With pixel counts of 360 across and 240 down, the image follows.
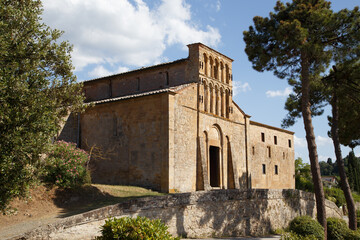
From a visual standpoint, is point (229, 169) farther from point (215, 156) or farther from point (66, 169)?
point (66, 169)

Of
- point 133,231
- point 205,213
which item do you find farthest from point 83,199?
point 133,231

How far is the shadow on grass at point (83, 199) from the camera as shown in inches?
581

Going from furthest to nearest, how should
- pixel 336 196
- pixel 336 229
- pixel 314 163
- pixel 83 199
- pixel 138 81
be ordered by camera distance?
pixel 336 196, pixel 138 81, pixel 314 163, pixel 336 229, pixel 83 199

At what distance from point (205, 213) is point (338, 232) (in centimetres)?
737

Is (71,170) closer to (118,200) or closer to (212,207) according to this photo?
(118,200)

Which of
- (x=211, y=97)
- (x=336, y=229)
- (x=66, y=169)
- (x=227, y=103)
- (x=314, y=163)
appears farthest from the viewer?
(x=227, y=103)

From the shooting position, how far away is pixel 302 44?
18203mm

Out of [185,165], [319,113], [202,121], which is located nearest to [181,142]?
[185,165]

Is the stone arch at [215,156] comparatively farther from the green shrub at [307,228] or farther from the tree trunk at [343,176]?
the green shrub at [307,228]

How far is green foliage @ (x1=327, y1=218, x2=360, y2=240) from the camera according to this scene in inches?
688

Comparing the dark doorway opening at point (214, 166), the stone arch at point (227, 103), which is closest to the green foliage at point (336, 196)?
the dark doorway opening at point (214, 166)

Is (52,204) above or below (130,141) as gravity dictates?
below

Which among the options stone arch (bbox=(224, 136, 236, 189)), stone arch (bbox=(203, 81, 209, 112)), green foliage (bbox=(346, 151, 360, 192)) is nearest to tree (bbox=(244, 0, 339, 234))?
stone arch (bbox=(203, 81, 209, 112))

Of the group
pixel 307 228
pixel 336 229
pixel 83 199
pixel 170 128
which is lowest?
pixel 336 229
